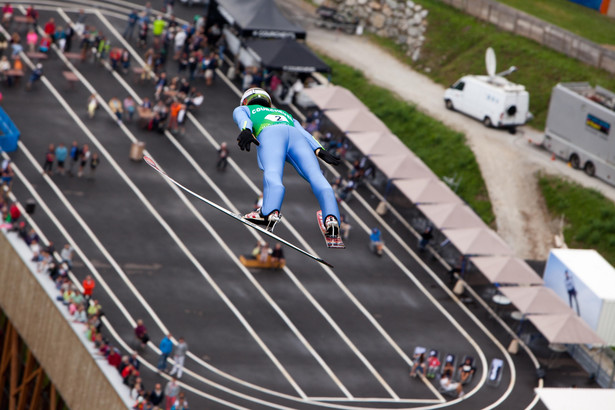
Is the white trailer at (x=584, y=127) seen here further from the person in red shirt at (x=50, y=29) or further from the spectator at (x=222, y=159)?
the person in red shirt at (x=50, y=29)

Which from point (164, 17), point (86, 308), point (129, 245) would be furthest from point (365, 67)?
point (86, 308)

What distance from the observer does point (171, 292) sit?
5706cm

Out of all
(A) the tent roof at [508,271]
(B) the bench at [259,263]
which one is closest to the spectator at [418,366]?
(A) the tent roof at [508,271]

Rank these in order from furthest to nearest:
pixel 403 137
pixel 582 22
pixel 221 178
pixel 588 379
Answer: pixel 582 22
pixel 403 137
pixel 221 178
pixel 588 379

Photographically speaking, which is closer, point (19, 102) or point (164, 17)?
point (19, 102)

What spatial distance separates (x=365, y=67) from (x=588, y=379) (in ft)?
98.1

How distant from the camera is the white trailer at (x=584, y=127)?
220 ft

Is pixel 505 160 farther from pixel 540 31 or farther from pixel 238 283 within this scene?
pixel 238 283

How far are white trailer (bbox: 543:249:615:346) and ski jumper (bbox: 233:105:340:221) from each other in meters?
32.7

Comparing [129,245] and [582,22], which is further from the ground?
[582,22]

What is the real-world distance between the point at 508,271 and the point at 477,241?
2482mm

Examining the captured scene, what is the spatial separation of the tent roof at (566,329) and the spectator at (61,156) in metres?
24.7

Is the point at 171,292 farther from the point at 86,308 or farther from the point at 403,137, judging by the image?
the point at 403,137

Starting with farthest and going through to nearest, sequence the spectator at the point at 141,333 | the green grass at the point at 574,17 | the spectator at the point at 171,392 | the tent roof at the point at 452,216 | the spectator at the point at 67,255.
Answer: the green grass at the point at 574,17, the tent roof at the point at 452,216, the spectator at the point at 67,255, the spectator at the point at 141,333, the spectator at the point at 171,392
